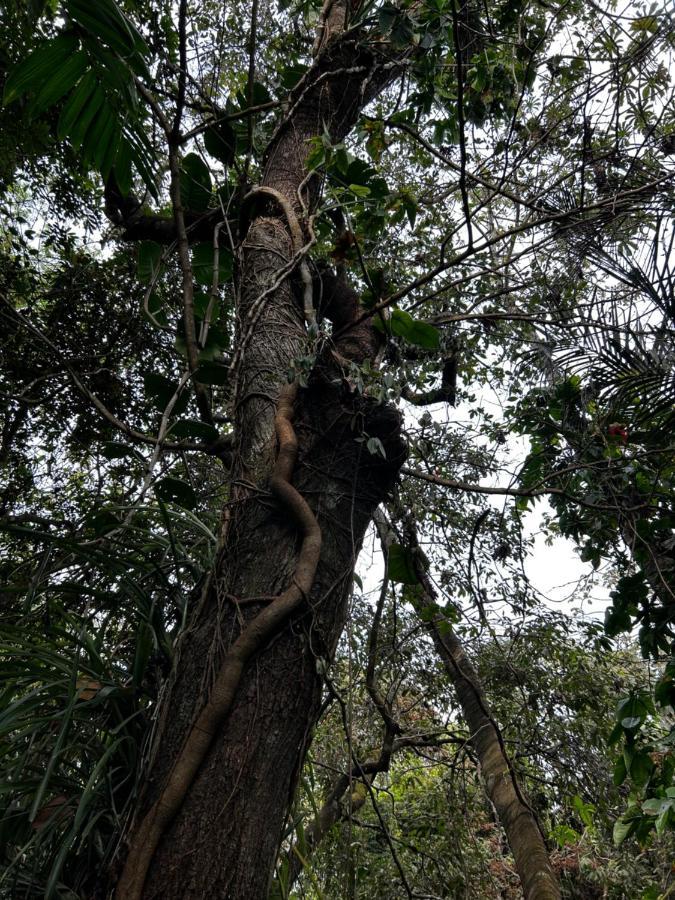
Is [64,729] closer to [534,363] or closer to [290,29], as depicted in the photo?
[534,363]

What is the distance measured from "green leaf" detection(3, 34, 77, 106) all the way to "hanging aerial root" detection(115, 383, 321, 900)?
3.44ft

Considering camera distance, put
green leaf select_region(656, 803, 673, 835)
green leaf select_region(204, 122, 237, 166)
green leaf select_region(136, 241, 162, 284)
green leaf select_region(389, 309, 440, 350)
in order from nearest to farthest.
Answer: green leaf select_region(656, 803, 673, 835) → green leaf select_region(389, 309, 440, 350) → green leaf select_region(204, 122, 237, 166) → green leaf select_region(136, 241, 162, 284)

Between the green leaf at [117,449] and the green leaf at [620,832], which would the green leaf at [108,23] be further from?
the green leaf at [620,832]

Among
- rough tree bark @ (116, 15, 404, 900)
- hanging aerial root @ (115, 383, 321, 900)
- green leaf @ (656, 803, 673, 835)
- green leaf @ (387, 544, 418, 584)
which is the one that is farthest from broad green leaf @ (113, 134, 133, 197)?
green leaf @ (656, 803, 673, 835)

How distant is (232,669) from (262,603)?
0.17 meters

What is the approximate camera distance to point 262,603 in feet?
4.82

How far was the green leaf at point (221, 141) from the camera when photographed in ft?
8.86

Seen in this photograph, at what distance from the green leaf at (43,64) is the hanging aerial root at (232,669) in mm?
1047

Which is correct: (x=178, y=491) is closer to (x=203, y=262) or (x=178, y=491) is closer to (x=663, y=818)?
(x=203, y=262)

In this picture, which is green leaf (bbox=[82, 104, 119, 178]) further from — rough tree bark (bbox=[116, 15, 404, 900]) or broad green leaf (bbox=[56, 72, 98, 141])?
rough tree bark (bbox=[116, 15, 404, 900])

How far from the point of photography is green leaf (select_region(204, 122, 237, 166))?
2.70 metres

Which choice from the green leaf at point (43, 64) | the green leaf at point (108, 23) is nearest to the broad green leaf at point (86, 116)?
the green leaf at point (43, 64)

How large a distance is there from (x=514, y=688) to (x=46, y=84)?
3.75 meters

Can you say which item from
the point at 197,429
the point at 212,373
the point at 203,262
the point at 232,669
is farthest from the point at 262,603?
the point at 203,262
